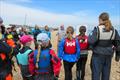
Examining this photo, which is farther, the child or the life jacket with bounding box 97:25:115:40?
the life jacket with bounding box 97:25:115:40

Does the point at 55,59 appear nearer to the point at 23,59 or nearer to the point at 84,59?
the point at 23,59

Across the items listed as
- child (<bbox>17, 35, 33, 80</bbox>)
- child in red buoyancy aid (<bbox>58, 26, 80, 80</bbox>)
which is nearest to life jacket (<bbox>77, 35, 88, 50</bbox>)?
child in red buoyancy aid (<bbox>58, 26, 80, 80</bbox>)

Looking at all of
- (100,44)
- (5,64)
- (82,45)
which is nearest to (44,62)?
(5,64)

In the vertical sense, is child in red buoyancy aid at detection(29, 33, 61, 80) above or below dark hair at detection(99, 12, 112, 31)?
below

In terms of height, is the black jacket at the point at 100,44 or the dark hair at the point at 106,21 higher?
the dark hair at the point at 106,21

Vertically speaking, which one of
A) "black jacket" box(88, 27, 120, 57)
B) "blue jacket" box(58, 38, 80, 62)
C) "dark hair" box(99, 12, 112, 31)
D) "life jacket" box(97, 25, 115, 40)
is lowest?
"blue jacket" box(58, 38, 80, 62)

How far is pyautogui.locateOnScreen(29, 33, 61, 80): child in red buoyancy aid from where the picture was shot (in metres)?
6.16

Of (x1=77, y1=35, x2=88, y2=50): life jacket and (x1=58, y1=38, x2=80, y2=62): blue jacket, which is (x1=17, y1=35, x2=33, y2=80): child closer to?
(x1=58, y1=38, x2=80, y2=62): blue jacket

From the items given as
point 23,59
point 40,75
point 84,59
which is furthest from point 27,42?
point 84,59

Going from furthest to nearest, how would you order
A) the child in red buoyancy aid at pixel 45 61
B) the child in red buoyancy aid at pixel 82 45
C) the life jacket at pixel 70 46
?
the child in red buoyancy aid at pixel 82 45 → the life jacket at pixel 70 46 → the child in red buoyancy aid at pixel 45 61

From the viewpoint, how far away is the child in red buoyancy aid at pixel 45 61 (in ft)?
20.2

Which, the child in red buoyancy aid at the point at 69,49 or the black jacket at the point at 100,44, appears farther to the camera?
the child in red buoyancy aid at the point at 69,49

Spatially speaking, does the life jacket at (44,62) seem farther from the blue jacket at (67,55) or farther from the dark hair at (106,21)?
the blue jacket at (67,55)

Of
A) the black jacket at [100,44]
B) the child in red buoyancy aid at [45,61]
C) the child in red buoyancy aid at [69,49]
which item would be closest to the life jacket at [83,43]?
the child in red buoyancy aid at [69,49]
